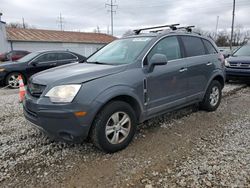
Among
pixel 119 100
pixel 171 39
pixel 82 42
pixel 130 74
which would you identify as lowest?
pixel 119 100

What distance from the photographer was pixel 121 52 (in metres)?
3.87

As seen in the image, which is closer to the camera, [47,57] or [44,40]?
[47,57]

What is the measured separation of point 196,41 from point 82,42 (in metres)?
26.2

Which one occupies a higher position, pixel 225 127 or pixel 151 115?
pixel 151 115

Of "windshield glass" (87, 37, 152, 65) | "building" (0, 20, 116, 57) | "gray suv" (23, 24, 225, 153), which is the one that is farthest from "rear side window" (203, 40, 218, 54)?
"building" (0, 20, 116, 57)

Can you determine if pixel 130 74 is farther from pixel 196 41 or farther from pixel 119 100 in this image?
pixel 196 41

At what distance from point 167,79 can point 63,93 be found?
1791mm

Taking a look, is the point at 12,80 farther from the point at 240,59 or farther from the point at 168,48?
the point at 240,59

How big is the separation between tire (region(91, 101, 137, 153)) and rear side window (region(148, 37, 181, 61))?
3.28ft

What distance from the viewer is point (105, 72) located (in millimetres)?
3076

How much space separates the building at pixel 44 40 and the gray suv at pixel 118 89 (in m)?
23.4

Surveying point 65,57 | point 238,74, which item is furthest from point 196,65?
point 65,57

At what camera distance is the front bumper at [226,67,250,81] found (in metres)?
7.87

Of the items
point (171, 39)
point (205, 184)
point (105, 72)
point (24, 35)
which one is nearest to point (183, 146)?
point (205, 184)
